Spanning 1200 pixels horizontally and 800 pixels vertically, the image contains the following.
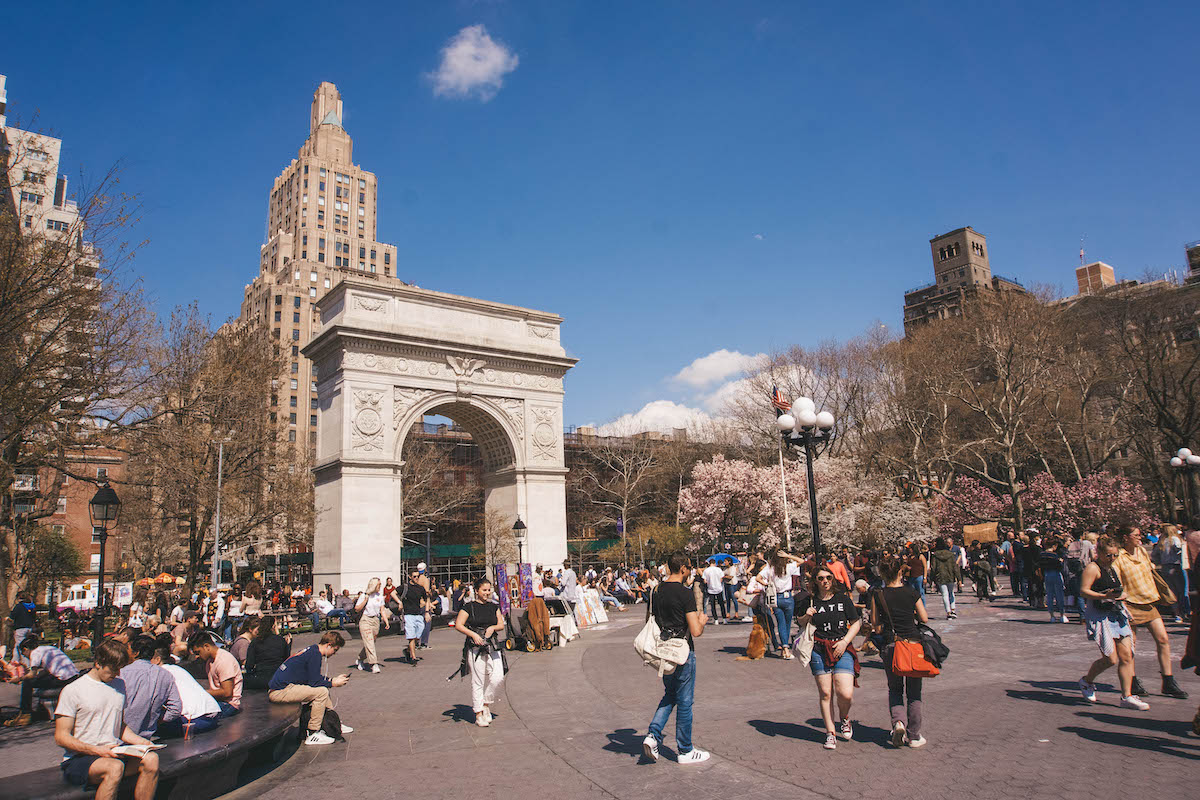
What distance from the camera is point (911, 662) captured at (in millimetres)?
6219

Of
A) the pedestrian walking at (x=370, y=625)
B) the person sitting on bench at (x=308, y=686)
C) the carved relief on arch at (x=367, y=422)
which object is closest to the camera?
the person sitting on bench at (x=308, y=686)

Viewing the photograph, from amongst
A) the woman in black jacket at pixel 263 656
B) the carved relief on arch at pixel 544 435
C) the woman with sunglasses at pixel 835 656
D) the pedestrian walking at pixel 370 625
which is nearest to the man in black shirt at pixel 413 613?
the pedestrian walking at pixel 370 625

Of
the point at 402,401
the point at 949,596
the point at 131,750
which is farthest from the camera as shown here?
the point at 402,401

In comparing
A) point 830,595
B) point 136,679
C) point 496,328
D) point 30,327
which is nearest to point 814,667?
point 830,595

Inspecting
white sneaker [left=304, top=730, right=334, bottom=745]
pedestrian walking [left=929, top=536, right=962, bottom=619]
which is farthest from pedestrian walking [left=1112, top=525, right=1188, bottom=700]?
white sneaker [left=304, top=730, right=334, bottom=745]

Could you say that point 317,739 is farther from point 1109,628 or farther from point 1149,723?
point 1109,628

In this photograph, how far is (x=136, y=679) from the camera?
620 cm

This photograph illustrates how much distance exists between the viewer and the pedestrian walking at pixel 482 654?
28.3 feet

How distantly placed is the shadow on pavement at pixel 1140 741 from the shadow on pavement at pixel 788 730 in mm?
2189

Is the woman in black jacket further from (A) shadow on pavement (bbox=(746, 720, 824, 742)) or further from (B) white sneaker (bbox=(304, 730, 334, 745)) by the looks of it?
(A) shadow on pavement (bbox=(746, 720, 824, 742))

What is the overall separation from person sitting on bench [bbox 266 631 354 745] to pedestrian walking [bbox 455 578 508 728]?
4.72ft

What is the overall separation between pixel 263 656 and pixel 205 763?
10.8 feet

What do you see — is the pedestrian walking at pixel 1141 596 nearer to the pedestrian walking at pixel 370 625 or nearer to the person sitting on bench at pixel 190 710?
the person sitting on bench at pixel 190 710

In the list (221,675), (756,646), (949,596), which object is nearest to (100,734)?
(221,675)
